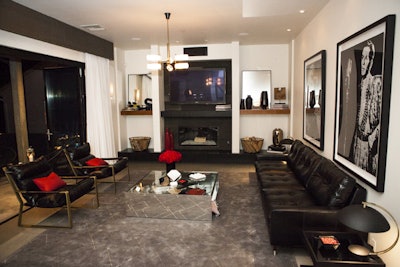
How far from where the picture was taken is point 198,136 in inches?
303

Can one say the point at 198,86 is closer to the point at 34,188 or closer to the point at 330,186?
the point at 34,188

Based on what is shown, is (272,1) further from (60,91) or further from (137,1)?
(60,91)

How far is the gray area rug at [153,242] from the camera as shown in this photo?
2.88m

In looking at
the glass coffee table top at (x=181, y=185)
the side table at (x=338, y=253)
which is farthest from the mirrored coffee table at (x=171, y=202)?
the side table at (x=338, y=253)

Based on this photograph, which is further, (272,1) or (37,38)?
(37,38)

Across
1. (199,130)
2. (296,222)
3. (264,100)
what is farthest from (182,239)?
(264,100)

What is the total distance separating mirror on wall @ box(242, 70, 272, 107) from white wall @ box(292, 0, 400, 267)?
110 centimetres

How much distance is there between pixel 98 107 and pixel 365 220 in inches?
219

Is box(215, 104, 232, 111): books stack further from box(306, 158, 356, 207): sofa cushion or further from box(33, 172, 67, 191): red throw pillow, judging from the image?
box(33, 172, 67, 191): red throw pillow

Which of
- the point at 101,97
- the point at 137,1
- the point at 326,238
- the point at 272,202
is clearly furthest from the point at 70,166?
the point at 326,238

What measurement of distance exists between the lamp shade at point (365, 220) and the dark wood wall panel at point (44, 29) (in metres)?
4.38

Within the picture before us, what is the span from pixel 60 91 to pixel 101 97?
2.72 feet

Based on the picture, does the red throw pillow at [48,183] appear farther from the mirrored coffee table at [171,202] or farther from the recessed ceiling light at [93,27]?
the recessed ceiling light at [93,27]

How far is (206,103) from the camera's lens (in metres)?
7.34
